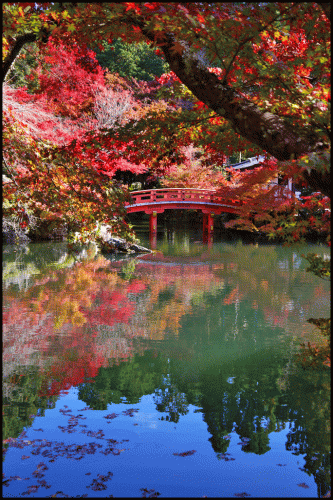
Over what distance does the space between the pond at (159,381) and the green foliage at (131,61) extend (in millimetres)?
15133

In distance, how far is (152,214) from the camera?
827 inches

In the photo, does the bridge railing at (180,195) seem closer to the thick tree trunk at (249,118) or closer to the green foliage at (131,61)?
the green foliage at (131,61)

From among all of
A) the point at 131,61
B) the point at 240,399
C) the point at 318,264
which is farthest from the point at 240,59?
the point at 131,61

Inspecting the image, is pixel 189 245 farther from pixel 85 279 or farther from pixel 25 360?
pixel 25 360

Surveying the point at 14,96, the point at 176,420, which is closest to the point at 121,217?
the point at 176,420

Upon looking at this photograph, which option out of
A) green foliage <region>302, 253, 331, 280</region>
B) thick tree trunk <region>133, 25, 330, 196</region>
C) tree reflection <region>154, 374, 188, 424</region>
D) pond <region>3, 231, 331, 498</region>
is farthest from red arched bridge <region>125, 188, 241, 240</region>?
green foliage <region>302, 253, 331, 280</region>

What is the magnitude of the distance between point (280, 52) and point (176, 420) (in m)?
3.81

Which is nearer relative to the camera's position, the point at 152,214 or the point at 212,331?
the point at 212,331

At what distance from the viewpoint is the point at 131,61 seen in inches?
923

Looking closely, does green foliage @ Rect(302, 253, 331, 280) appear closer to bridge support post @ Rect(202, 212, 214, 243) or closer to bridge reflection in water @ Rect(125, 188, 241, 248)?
bridge reflection in water @ Rect(125, 188, 241, 248)

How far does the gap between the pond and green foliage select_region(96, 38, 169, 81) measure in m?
15.1

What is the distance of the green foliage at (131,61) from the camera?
917 inches

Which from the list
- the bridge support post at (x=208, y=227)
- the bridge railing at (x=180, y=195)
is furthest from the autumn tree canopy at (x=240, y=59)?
the bridge support post at (x=208, y=227)

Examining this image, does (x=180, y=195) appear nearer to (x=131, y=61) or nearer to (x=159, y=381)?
(x=131, y=61)
